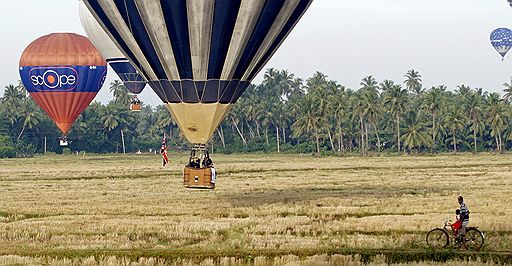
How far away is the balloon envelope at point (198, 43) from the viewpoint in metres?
36.5

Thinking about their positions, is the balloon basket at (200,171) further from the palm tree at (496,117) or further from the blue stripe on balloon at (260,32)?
the palm tree at (496,117)

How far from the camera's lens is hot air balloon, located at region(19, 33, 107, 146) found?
84062 mm

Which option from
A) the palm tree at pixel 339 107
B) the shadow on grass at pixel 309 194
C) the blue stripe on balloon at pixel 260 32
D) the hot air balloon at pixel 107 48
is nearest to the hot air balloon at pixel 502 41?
the palm tree at pixel 339 107

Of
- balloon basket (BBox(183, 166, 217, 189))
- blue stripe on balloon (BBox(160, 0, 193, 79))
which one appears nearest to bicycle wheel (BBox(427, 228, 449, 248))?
balloon basket (BBox(183, 166, 217, 189))

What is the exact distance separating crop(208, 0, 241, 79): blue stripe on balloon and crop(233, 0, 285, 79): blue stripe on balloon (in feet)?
2.79

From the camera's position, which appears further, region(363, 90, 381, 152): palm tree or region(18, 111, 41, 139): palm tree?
region(18, 111, 41, 139): palm tree

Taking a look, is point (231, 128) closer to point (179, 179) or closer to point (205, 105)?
point (179, 179)

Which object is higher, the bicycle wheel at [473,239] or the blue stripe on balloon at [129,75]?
the blue stripe on balloon at [129,75]

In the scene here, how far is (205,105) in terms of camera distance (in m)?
38.2

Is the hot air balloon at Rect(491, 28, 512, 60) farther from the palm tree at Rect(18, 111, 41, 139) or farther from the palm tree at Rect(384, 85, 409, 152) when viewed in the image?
the palm tree at Rect(18, 111, 41, 139)

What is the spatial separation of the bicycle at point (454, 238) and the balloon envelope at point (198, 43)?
12574 mm

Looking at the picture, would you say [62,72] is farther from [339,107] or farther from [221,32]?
[339,107]

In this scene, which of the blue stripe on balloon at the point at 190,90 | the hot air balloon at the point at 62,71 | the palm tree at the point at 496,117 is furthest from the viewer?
the palm tree at the point at 496,117

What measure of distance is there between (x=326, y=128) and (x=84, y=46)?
69226 mm
